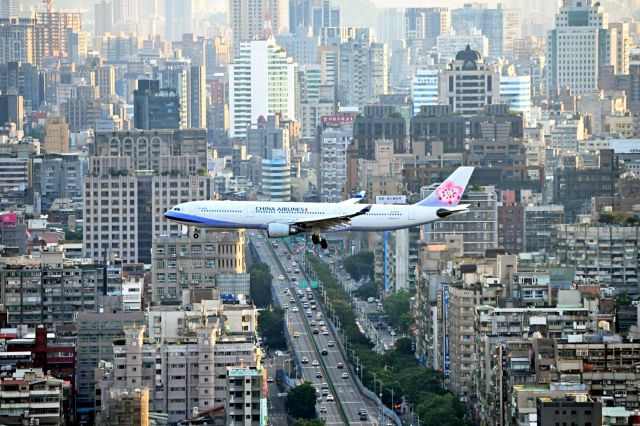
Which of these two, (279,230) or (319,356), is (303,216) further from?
(319,356)

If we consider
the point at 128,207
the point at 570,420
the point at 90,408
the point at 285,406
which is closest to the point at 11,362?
the point at 90,408

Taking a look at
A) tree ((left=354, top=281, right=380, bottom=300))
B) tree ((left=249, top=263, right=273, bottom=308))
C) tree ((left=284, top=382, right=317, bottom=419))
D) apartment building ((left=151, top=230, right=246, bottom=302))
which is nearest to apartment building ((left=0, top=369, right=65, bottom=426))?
tree ((left=284, top=382, right=317, bottom=419))

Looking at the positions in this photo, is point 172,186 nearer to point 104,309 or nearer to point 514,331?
point 104,309

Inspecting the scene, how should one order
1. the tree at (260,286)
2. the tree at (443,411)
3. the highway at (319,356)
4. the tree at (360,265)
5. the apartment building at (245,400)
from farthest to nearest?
the tree at (360,265) < the tree at (260,286) < the highway at (319,356) < the tree at (443,411) < the apartment building at (245,400)

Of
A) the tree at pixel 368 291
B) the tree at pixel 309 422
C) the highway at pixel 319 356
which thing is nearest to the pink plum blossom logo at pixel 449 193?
the tree at pixel 309 422

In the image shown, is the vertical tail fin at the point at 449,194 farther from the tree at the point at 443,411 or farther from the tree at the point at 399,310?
the tree at the point at 399,310

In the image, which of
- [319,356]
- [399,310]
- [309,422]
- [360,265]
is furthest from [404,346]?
[360,265]

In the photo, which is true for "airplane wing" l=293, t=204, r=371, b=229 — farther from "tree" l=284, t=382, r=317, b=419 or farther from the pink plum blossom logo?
"tree" l=284, t=382, r=317, b=419
